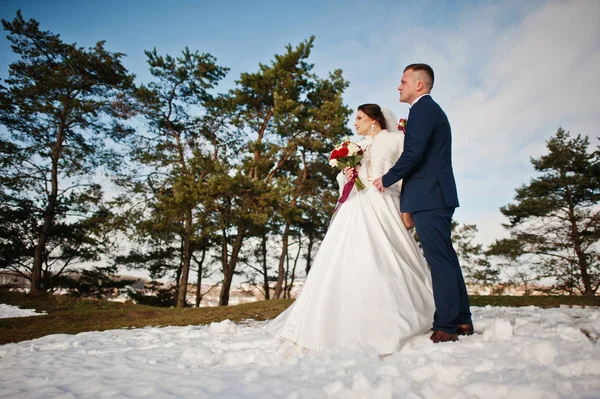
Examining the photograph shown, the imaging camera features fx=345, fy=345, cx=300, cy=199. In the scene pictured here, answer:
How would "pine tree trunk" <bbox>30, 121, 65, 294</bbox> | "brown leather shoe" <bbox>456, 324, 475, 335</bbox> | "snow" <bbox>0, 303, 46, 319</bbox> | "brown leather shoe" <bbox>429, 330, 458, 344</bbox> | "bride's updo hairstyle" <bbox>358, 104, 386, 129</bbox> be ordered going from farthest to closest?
1. "pine tree trunk" <bbox>30, 121, 65, 294</bbox>
2. "snow" <bbox>0, 303, 46, 319</bbox>
3. "bride's updo hairstyle" <bbox>358, 104, 386, 129</bbox>
4. "brown leather shoe" <bbox>456, 324, 475, 335</bbox>
5. "brown leather shoe" <bbox>429, 330, 458, 344</bbox>

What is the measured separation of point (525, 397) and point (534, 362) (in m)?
0.55

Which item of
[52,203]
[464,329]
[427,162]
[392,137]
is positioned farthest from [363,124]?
[52,203]

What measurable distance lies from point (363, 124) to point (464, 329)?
7.17ft

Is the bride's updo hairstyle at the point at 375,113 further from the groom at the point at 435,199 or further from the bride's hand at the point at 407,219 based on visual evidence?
the bride's hand at the point at 407,219

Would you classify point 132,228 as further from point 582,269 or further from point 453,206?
point 582,269

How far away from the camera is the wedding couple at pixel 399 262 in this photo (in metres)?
2.63

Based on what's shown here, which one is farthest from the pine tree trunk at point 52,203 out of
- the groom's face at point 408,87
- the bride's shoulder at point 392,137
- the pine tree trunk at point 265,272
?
the groom's face at point 408,87

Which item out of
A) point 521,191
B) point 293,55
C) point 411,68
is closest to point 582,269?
point 521,191

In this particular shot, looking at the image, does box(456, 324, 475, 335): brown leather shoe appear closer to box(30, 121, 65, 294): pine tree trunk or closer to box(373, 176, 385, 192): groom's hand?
box(373, 176, 385, 192): groom's hand

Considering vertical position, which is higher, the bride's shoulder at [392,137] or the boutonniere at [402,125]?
the boutonniere at [402,125]

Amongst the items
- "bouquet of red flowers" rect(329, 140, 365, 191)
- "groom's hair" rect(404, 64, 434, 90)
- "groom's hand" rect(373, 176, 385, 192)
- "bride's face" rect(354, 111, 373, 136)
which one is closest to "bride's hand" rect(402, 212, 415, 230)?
"groom's hand" rect(373, 176, 385, 192)

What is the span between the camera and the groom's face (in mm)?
3141

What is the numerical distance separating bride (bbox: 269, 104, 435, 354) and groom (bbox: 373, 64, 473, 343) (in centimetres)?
20

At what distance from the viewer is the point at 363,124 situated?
A: 12.2 ft
